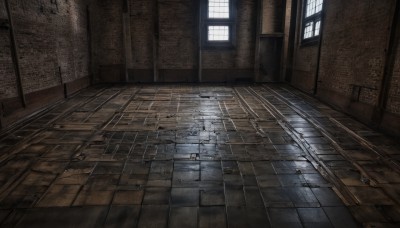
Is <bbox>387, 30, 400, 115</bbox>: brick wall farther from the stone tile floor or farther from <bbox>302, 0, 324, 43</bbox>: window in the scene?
<bbox>302, 0, 324, 43</bbox>: window

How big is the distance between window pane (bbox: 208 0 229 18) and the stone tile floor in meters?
6.89

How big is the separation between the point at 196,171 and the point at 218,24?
31.8 feet

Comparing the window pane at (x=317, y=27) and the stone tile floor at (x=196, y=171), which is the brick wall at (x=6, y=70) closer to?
the stone tile floor at (x=196, y=171)

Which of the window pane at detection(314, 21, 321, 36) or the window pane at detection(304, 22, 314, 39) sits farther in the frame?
the window pane at detection(304, 22, 314, 39)

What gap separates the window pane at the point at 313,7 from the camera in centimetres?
904

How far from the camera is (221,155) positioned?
4.21m

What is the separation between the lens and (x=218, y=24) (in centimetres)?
1195

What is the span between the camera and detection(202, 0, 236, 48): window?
11836 mm

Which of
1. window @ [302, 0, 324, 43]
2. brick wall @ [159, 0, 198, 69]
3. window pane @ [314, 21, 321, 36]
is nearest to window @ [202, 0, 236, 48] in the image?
brick wall @ [159, 0, 198, 69]

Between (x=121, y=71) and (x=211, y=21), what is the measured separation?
4.74 metres

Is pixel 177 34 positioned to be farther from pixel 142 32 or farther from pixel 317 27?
pixel 317 27

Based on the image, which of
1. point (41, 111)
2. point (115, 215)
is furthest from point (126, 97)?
point (115, 215)

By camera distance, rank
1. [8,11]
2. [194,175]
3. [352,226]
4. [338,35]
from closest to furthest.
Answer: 1. [352,226]
2. [194,175]
3. [8,11]
4. [338,35]

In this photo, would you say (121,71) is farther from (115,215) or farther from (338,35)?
(115,215)
